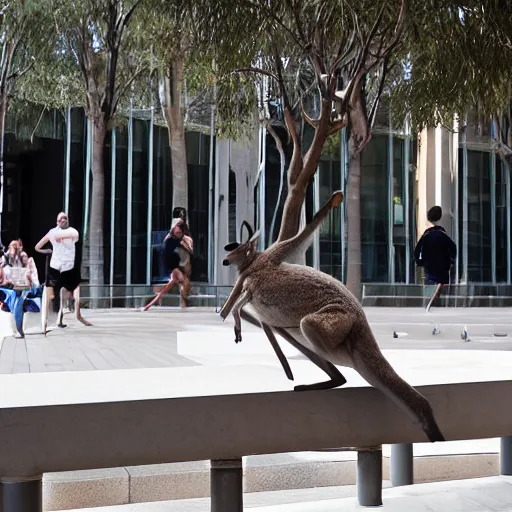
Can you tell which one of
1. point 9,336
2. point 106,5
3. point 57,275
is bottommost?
point 9,336

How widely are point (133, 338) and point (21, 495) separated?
3.32 ft

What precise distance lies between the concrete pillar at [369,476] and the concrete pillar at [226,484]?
15.4 inches

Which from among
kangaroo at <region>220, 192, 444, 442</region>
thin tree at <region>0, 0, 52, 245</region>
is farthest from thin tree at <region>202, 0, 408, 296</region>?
kangaroo at <region>220, 192, 444, 442</region>

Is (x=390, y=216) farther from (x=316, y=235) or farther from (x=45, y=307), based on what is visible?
(x=45, y=307)

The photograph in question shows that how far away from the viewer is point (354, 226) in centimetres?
294

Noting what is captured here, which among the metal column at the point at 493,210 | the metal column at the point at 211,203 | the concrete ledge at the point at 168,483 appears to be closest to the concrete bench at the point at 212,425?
Result: the metal column at the point at 211,203

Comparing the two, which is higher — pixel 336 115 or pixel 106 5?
pixel 106 5

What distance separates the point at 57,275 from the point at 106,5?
967mm

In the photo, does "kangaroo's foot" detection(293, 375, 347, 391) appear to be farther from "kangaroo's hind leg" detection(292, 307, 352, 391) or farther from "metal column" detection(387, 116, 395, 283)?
"metal column" detection(387, 116, 395, 283)

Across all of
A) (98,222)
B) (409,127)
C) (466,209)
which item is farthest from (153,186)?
(466,209)

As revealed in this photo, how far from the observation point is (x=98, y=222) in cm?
268

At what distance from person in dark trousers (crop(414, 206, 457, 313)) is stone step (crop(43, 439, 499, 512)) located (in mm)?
783

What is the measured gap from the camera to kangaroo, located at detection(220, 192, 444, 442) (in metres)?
1.67

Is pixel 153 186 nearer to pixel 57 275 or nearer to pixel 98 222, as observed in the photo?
pixel 98 222
